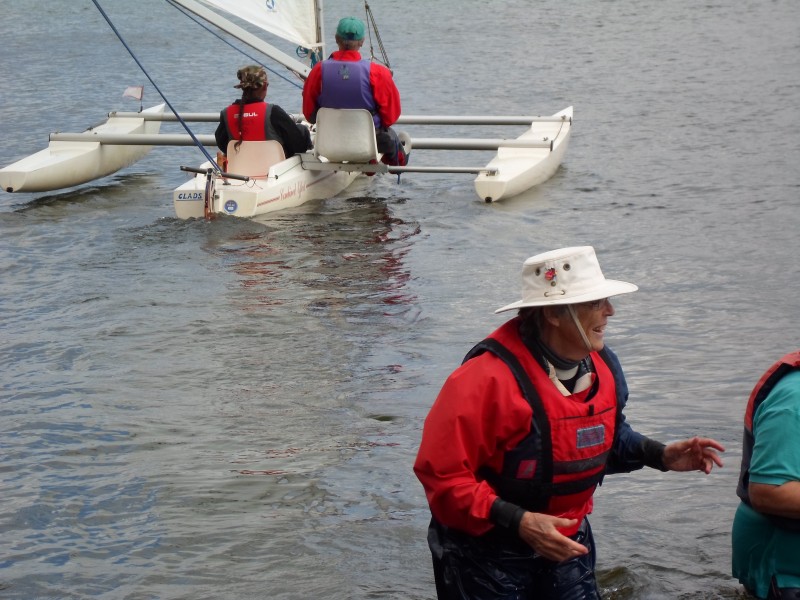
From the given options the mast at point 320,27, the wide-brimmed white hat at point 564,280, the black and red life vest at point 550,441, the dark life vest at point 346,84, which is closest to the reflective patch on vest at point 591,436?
the black and red life vest at point 550,441

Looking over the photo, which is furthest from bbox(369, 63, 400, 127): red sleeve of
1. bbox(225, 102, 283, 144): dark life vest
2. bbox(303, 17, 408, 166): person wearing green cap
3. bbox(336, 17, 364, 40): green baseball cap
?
bbox(225, 102, 283, 144): dark life vest

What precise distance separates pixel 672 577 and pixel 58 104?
1851 cm

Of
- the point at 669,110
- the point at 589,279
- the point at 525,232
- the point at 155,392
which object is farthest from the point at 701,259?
the point at 669,110

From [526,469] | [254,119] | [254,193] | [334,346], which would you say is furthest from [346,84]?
[526,469]

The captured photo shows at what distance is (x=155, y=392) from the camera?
694cm

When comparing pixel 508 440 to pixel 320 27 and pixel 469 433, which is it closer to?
pixel 469 433

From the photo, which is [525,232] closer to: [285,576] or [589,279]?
[285,576]

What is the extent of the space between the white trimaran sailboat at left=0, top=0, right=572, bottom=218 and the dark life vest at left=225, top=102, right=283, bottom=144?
89mm

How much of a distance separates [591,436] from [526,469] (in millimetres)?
206

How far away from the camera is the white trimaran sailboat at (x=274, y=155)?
10781 mm

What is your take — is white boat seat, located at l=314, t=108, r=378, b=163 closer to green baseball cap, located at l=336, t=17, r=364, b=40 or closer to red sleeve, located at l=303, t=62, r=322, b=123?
red sleeve, located at l=303, t=62, r=322, b=123

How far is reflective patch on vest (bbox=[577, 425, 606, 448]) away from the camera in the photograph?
322 centimetres

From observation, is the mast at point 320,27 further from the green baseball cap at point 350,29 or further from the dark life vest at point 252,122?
the dark life vest at point 252,122

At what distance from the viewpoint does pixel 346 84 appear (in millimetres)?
10867
